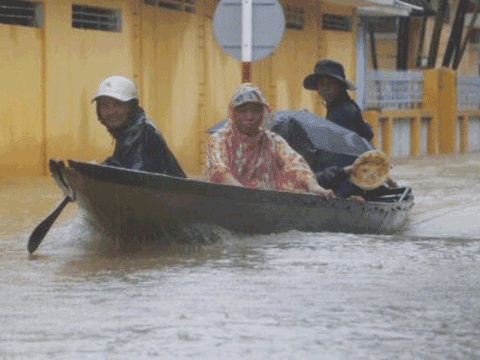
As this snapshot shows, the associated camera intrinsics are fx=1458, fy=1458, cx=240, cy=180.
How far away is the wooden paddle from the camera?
10.5 metres

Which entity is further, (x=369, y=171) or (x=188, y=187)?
(x=369, y=171)

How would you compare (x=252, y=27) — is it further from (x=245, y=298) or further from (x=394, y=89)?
(x=394, y=89)

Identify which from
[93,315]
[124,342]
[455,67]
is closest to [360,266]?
[93,315]

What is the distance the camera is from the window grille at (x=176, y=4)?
73.9 ft

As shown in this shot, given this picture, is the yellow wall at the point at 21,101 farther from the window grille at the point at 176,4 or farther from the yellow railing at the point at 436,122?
the yellow railing at the point at 436,122

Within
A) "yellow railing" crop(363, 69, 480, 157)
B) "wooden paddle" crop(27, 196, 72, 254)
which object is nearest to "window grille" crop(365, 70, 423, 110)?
"yellow railing" crop(363, 69, 480, 157)

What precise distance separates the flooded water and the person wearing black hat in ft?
4.02

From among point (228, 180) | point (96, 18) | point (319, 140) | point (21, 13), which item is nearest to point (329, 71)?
point (319, 140)

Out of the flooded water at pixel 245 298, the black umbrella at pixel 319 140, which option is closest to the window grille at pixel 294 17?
the black umbrella at pixel 319 140

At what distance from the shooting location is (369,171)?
12227 mm

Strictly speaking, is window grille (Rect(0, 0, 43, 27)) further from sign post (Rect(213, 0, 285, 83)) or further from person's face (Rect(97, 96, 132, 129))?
person's face (Rect(97, 96, 132, 129))

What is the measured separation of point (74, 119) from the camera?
20828 millimetres

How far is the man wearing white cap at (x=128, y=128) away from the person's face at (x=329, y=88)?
2884 mm

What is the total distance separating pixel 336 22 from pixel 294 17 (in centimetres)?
268
